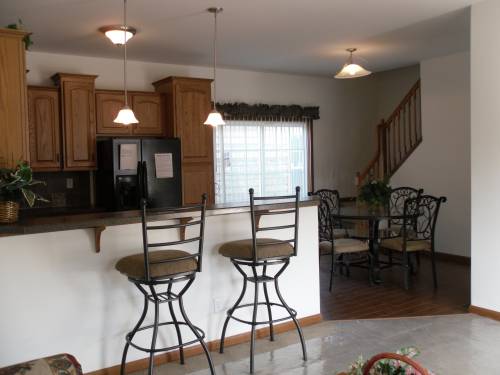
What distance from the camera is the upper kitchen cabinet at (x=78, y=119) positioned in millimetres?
5250

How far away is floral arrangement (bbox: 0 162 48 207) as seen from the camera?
2855mm

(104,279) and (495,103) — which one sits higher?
(495,103)

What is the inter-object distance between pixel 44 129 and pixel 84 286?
255 cm

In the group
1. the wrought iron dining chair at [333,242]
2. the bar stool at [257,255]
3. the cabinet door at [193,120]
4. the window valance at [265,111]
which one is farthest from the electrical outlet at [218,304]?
the window valance at [265,111]

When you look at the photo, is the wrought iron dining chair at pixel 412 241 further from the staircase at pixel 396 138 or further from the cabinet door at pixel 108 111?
the cabinet door at pixel 108 111

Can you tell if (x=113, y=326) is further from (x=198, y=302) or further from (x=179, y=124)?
(x=179, y=124)

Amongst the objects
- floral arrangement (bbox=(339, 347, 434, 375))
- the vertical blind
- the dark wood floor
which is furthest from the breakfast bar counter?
the vertical blind

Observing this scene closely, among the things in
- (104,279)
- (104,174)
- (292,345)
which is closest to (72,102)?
(104,174)

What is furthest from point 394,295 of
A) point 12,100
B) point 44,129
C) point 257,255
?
point 44,129

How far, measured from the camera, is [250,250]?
3.42 metres

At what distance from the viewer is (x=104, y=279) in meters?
3.28

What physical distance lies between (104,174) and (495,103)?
Answer: 3.84 m

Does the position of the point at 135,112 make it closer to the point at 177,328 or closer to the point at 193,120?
the point at 193,120

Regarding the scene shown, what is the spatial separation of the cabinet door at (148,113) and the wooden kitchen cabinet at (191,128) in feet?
0.33
